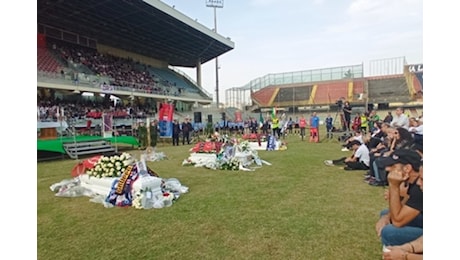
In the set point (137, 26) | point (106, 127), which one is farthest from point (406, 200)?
point (137, 26)

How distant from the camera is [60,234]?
361cm

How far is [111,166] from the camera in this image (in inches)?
217

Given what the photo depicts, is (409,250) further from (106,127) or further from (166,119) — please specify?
(166,119)

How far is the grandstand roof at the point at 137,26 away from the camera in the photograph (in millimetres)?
21344

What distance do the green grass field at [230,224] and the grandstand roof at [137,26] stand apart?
56.5 feet

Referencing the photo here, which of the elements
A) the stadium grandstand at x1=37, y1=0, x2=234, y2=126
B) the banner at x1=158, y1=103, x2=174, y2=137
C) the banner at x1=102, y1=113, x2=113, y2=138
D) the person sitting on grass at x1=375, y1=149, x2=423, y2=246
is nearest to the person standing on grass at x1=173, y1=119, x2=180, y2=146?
the banner at x1=158, y1=103, x2=174, y2=137

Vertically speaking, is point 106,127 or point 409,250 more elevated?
point 106,127

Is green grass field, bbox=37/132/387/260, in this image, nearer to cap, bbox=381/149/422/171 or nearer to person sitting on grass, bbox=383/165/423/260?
person sitting on grass, bbox=383/165/423/260

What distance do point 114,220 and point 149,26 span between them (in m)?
24.2

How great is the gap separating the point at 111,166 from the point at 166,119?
1004 cm

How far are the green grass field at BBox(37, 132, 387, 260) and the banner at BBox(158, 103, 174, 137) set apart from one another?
949cm

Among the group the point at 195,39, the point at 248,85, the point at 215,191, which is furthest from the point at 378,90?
the point at 215,191

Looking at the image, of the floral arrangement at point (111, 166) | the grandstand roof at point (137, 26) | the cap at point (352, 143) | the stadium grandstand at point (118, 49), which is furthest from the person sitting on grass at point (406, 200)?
the grandstand roof at point (137, 26)
